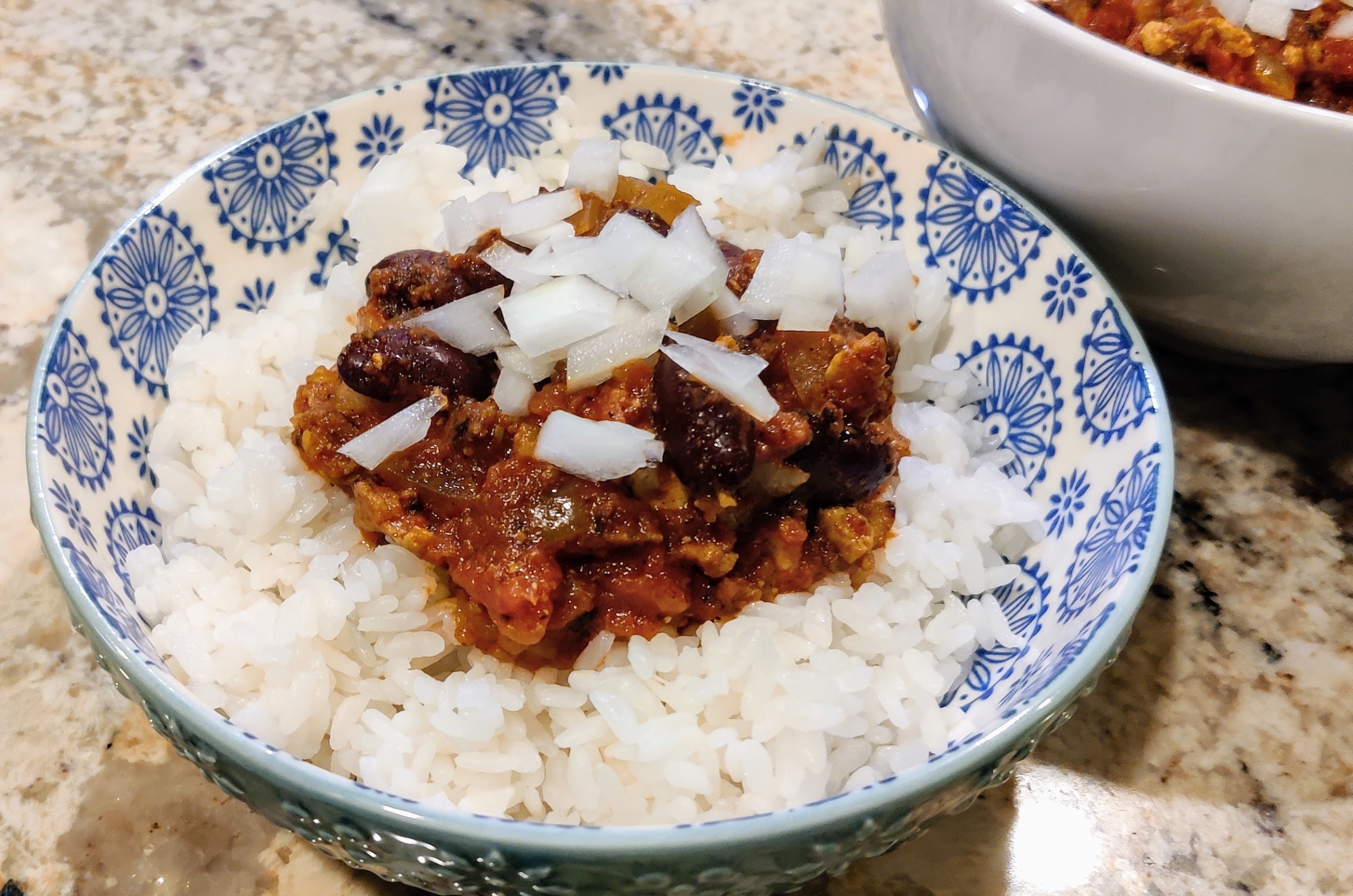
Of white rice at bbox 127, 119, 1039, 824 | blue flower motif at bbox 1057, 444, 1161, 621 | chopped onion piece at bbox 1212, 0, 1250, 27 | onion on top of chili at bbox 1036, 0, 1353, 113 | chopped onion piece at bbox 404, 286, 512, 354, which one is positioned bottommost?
white rice at bbox 127, 119, 1039, 824

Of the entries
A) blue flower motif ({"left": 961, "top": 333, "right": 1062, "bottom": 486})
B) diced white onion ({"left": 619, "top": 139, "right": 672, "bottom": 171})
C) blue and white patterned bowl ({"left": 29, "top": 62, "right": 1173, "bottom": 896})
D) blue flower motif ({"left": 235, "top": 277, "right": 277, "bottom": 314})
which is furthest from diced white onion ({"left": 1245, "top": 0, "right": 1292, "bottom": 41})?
blue flower motif ({"left": 235, "top": 277, "right": 277, "bottom": 314})

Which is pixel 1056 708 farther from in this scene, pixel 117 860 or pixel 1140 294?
pixel 117 860

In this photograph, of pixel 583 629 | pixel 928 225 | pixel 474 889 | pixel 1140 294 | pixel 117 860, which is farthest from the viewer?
pixel 928 225

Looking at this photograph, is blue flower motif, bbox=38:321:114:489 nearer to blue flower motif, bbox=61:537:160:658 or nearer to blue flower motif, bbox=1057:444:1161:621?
blue flower motif, bbox=61:537:160:658

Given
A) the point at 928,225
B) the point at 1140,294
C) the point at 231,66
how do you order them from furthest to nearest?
the point at 231,66
the point at 928,225
the point at 1140,294

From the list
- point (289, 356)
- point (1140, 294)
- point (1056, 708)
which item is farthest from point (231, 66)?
point (1056, 708)

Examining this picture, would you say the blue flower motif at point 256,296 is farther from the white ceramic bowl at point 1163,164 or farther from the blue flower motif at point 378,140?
the white ceramic bowl at point 1163,164

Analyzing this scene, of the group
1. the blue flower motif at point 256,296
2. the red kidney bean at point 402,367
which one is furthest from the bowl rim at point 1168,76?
the blue flower motif at point 256,296
